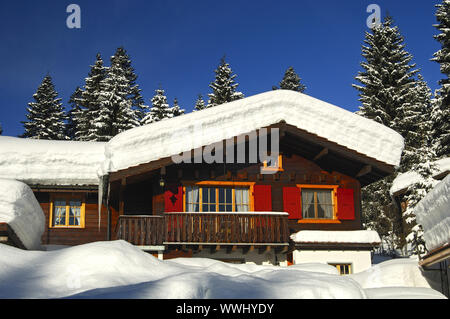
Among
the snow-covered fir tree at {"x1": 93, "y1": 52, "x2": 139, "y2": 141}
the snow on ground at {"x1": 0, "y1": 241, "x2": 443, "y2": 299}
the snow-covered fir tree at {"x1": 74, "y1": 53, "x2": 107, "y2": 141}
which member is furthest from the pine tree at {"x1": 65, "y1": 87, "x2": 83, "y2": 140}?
the snow on ground at {"x1": 0, "y1": 241, "x2": 443, "y2": 299}

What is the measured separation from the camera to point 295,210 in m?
16.1

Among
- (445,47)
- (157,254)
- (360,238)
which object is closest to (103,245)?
(157,254)

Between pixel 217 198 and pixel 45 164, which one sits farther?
pixel 45 164

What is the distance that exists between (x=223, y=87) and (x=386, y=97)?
12.9 m

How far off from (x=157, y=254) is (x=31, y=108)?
26294mm

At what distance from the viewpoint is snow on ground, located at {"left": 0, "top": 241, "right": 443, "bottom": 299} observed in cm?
601

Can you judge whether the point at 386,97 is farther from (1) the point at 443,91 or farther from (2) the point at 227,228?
(2) the point at 227,228

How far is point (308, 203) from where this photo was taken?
16531 millimetres

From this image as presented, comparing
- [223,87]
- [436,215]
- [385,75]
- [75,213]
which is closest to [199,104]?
[223,87]

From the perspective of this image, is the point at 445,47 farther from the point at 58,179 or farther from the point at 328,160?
the point at 58,179

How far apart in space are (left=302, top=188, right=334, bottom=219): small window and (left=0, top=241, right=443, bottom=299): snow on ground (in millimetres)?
8076

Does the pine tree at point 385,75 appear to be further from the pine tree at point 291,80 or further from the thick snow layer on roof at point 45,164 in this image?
the thick snow layer on roof at point 45,164

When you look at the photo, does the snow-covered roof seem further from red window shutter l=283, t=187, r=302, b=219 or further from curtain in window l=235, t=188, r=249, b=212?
curtain in window l=235, t=188, r=249, b=212

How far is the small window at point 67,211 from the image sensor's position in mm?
16672
